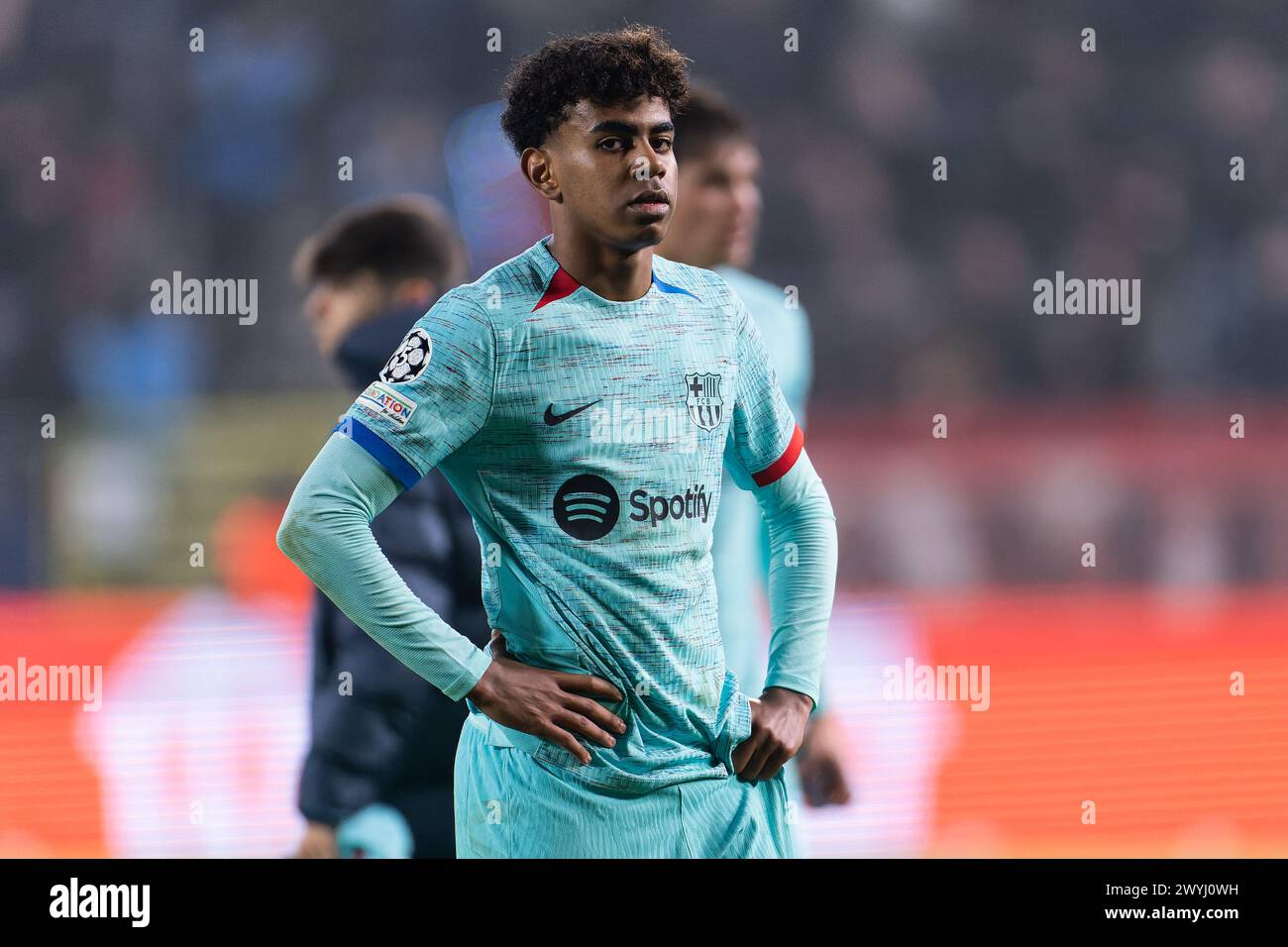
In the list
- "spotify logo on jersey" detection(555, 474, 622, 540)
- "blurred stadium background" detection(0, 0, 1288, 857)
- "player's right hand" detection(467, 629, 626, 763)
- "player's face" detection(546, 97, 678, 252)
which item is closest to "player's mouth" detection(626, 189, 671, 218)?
"player's face" detection(546, 97, 678, 252)

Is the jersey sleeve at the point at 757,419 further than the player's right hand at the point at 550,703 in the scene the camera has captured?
Yes

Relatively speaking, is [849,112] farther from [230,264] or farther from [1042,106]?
[230,264]

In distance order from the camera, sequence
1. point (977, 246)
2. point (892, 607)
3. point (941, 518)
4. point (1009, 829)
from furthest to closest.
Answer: point (977, 246), point (941, 518), point (892, 607), point (1009, 829)

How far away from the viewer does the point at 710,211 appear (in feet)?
10.0

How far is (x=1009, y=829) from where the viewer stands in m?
3.87

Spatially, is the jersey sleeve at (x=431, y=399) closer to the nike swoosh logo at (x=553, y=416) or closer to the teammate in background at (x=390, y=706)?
the nike swoosh logo at (x=553, y=416)

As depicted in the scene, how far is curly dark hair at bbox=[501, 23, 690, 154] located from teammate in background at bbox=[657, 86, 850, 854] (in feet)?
3.46

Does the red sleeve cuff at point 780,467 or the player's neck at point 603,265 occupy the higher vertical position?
the player's neck at point 603,265

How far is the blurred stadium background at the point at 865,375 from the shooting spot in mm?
3951

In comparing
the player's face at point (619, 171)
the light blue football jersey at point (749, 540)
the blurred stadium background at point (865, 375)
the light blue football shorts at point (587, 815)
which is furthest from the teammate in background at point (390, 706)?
the player's face at point (619, 171)

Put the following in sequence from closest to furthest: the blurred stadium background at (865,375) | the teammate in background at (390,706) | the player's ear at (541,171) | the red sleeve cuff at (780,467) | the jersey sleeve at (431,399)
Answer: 1. the jersey sleeve at (431,399)
2. the player's ear at (541,171)
3. the red sleeve cuff at (780,467)
4. the teammate in background at (390,706)
5. the blurred stadium background at (865,375)

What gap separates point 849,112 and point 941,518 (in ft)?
5.77
